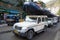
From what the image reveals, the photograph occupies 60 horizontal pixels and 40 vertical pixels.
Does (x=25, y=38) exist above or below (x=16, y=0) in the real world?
below

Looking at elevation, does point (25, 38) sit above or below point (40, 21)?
below

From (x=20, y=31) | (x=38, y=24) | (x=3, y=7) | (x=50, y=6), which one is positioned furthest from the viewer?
(x=50, y=6)

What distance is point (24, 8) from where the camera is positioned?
88.9 feet

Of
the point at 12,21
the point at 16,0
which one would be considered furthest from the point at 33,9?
the point at 12,21

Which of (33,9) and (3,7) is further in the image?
(33,9)

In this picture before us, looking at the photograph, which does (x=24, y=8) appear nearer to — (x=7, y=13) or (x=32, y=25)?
(x=7, y=13)

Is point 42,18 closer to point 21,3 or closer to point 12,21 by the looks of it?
point 12,21

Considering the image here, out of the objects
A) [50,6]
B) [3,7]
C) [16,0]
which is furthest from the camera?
[50,6]

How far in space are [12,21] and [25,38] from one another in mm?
9970

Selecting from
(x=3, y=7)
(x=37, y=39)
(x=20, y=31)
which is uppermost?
(x=3, y=7)

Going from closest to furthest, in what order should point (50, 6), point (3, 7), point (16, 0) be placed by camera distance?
1. point (3, 7)
2. point (16, 0)
3. point (50, 6)

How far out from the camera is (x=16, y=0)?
26.7 meters

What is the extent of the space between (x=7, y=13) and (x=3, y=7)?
1.15 metres

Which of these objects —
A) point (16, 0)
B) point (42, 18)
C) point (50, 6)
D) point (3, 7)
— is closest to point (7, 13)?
point (3, 7)
